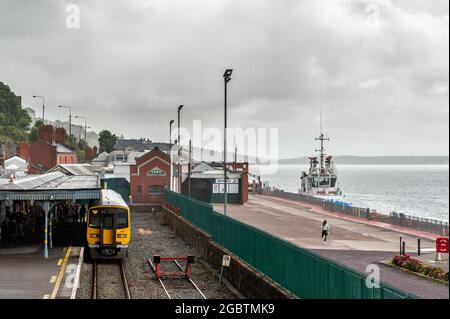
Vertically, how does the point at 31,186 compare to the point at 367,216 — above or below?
above

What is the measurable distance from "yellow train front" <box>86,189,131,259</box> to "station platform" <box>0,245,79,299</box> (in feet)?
5.80

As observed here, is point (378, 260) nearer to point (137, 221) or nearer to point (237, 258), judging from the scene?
point (237, 258)

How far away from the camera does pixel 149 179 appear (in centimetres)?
7019

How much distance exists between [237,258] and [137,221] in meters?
31.4

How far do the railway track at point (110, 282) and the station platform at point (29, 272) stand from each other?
1.55m

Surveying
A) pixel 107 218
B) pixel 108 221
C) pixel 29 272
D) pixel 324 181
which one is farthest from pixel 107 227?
pixel 324 181

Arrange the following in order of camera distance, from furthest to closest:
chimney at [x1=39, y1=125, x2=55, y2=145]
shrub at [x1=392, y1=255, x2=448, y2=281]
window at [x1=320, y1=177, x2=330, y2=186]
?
window at [x1=320, y1=177, x2=330, y2=186], chimney at [x1=39, y1=125, x2=55, y2=145], shrub at [x1=392, y1=255, x2=448, y2=281]

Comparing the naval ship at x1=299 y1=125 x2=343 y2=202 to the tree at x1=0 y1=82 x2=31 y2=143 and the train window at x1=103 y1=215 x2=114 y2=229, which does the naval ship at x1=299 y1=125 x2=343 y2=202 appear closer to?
the tree at x1=0 y1=82 x2=31 y2=143

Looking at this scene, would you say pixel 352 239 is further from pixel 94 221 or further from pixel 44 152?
pixel 44 152

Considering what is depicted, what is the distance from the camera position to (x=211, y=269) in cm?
2781

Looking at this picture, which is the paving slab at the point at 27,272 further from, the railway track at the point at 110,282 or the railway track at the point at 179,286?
the railway track at the point at 179,286

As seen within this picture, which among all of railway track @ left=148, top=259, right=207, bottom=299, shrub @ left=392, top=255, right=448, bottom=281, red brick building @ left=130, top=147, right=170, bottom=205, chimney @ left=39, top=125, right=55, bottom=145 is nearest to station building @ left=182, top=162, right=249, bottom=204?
red brick building @ left=130, top=147, right=170, bottom=205

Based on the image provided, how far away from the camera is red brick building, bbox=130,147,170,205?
69.9 meters
